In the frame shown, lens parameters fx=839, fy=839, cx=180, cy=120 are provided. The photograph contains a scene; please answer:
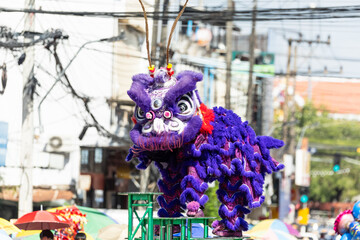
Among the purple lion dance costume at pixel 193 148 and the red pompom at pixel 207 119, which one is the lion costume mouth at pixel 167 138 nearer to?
the purple lion dance costume at pixel 193 148

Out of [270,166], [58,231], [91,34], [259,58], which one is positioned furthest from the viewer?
[259,58]

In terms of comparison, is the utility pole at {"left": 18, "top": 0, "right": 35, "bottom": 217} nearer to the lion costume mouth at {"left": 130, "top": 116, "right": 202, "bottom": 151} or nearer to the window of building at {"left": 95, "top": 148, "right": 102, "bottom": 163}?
the window of building at {"left": 95, "top": 148, "right": 102, "bottom": 163}

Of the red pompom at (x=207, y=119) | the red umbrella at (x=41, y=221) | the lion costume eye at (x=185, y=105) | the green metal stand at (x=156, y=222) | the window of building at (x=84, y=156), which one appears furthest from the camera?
the window of building at (x=84, y=156)

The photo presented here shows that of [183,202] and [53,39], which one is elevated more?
[53,39]

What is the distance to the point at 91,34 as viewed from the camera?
2688 cm

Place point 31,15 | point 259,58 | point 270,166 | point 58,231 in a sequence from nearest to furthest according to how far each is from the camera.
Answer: point 270,166
point 58,231
point 31,15
point 259,58

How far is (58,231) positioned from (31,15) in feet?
22.5

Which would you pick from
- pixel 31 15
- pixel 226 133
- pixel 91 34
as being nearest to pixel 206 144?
pixel 226 133

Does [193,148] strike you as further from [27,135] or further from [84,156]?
[84,156]

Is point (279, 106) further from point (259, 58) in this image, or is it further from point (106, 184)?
point (106, 184)

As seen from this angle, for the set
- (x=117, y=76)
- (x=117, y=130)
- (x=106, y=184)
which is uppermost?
(x=117, y=76)

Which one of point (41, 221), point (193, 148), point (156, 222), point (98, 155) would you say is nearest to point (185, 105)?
point (193, 148)

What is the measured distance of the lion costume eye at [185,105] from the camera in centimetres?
1189

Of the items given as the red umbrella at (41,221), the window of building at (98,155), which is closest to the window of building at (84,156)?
the window of building at (98,155)
